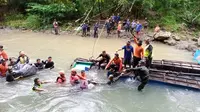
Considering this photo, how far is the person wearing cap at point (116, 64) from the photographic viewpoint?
12862 mm

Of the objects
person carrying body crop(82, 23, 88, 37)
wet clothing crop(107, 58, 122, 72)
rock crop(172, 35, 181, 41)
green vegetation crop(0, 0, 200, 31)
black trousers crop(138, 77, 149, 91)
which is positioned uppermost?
green vegetation crop(0, 0, 200, 31)

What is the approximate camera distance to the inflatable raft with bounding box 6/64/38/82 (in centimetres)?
1250

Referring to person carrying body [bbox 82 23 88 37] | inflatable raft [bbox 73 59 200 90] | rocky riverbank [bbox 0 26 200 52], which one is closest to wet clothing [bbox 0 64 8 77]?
inflatable raft [bbox 73 59 200 90]

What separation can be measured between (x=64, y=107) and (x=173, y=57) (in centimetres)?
983

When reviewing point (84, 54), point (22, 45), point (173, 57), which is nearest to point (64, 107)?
point (84, 54)

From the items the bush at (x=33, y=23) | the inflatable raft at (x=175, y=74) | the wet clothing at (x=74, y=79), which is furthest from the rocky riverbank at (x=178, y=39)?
the wet clothing at (x=74, y=79)

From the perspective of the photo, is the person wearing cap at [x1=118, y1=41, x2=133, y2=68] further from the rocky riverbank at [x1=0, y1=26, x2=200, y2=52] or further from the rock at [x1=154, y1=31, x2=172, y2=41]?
the rock at [x1=154, y1=31, x2=172, y2=41]

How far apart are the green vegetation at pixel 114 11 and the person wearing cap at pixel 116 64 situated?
12.5m

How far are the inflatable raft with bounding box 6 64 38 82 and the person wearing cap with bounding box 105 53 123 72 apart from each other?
3693 millimetres

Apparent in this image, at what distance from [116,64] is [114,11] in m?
14.8

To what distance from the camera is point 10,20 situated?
28.7 meters

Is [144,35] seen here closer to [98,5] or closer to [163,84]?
[98,5]

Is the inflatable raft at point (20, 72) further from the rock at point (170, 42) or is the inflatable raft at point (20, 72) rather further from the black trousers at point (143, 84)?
the rock at point (170, 42)

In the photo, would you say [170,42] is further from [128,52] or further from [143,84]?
[143,84]
